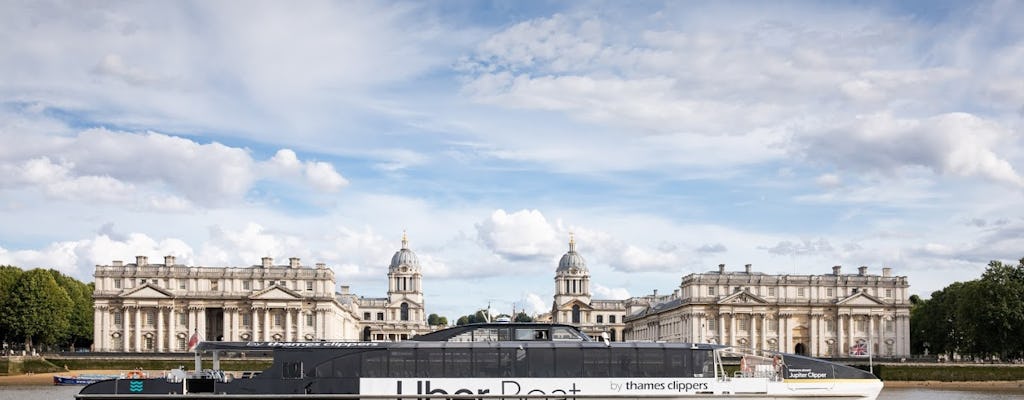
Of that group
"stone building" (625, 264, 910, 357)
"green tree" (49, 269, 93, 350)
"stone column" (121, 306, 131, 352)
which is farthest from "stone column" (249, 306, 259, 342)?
"stone building" (625, 264, 910, 357)

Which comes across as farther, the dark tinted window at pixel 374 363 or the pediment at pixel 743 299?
the pediment at pixel 743 299

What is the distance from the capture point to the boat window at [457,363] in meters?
38.6

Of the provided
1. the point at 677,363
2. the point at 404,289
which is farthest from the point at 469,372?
the point at 404,289

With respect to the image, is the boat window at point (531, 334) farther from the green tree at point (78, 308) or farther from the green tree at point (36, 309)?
the green tree at point (78, 308)

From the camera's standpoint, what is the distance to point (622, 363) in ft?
129

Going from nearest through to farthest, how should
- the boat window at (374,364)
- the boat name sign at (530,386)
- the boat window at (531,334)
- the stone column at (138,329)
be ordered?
the boat name sign at (530,386), the boat window at (374,364), the boat window at (531,334), the stone column at (138,329)

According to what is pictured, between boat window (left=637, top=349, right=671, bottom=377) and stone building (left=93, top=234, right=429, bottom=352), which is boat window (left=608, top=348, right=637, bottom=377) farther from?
stone building (left=93, top=234, right=429, bottom=352)

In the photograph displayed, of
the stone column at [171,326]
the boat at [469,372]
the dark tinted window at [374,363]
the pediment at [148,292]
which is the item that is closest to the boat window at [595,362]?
the boat at [469,372]

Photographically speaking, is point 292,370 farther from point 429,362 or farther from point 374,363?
point 429,362

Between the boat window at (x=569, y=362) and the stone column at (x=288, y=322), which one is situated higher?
the boat window at (x=569, y=362)

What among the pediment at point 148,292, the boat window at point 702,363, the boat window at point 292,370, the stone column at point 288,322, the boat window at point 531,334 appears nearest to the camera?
the boat window at point 292,370

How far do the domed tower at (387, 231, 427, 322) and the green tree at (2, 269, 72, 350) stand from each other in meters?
81.7

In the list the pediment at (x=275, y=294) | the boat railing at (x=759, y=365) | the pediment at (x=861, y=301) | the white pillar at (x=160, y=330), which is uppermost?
the pediment at (x=275, y=294)

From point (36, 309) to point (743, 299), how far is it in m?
79.4
